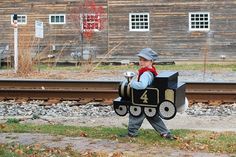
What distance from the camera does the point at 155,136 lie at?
781cm

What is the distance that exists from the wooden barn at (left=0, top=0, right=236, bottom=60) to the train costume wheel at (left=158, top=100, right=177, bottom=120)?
A: 2209 cm

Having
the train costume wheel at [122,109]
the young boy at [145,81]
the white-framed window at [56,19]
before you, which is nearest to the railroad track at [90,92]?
the train costume wheel at [122,109]

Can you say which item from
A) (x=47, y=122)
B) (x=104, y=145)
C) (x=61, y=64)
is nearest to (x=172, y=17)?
(x=61, y=64)

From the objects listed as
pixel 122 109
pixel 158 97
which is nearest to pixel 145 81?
pixel 158 97

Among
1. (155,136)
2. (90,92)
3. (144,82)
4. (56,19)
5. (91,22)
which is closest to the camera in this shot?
(144,82)

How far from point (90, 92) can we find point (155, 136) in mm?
5223

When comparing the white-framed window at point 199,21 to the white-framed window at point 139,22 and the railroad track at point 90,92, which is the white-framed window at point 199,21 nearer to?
the white-framed window at point 139,22

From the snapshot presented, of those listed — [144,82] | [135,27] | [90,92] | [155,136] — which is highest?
[135,27]

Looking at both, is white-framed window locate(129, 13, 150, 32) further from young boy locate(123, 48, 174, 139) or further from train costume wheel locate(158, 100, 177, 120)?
train costume wheel locate(158, 100, 177, 120)

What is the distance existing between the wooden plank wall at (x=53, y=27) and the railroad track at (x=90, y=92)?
17.7 meters

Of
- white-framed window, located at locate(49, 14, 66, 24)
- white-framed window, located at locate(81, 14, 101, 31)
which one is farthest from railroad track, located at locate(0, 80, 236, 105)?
white-framed window, located at locate(49, 14, 66, 24)

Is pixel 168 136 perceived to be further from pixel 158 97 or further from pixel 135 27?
pixel 135 27

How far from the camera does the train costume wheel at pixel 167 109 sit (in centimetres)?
739

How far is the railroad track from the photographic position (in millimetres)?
12406
